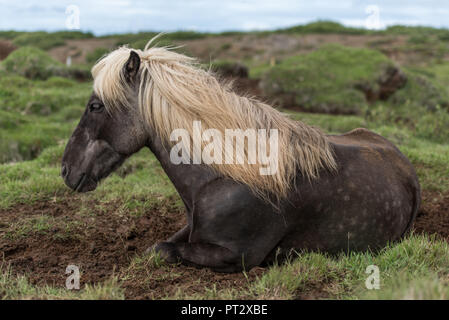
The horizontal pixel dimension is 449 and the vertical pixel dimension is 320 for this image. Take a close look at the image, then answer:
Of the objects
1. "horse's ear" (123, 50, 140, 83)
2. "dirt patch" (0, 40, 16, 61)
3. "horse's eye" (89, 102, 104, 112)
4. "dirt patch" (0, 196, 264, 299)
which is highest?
"dirt patch" (0, 40, 16, 61)

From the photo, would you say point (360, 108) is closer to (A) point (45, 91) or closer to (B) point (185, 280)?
(A) point (45, 91)

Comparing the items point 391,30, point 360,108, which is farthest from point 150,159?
point 391,30

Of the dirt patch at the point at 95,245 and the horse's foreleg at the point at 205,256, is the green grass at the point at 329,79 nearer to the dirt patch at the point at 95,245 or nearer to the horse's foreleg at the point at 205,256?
the dirt patch at the point at 95,245

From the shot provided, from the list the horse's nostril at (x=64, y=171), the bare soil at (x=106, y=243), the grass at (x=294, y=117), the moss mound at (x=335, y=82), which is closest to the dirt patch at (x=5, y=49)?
the grass at (x=294, y=117)

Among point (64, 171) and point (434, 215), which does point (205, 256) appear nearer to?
point (64, 171)

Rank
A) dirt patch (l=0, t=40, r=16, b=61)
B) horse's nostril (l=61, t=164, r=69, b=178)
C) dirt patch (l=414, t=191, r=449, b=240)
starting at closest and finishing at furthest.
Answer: horse's nostril (l=61, t=164, r=69, b=178) → dirt patch (l=414, t=191, r=449, b=240) → dirt patch (l=0, t=40, r=16, b=61)

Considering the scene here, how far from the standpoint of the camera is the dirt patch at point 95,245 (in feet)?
10.5

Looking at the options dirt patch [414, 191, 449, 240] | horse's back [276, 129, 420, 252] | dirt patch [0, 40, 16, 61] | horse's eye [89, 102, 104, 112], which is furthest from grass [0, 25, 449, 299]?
horse's eye [89, 102, 104, 112]

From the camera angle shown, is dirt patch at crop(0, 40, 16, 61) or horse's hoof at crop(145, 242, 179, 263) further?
dirt patch at crop(0, 40, 16, 61)

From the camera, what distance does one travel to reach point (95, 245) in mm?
4215

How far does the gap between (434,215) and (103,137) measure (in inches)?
143

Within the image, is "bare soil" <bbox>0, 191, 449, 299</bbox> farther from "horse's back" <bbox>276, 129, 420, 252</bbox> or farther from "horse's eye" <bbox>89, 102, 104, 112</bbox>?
"horse's eye" <bbox>89, 102, 104, 112</bbox>

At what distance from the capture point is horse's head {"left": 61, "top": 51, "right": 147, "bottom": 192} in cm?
334
